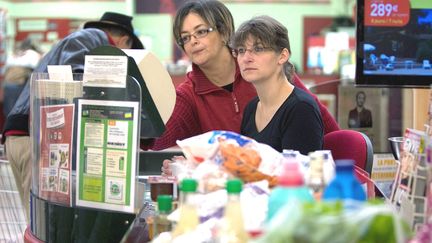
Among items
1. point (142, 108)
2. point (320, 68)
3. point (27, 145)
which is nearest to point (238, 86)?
point (142, 108)

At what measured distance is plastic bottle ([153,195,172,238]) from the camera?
80.7 inches

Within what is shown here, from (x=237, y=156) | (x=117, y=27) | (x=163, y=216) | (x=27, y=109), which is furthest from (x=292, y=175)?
(x=117, y=27)

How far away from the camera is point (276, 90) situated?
3.01m

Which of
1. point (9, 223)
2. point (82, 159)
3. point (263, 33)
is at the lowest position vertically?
point (9, 223)

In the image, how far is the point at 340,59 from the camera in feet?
49.1

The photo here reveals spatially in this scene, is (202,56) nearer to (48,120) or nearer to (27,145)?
(48,120)

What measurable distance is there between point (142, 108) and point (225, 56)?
3.51 ft

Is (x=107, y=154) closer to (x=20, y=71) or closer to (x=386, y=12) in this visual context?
(x=386, y=12)

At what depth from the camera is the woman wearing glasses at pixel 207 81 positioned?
3465 mm

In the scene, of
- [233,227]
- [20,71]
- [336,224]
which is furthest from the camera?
[20,71]

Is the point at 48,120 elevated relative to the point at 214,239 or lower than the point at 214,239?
elevated

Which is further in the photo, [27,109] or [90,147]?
[27,109]

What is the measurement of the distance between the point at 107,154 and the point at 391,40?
1529 mm

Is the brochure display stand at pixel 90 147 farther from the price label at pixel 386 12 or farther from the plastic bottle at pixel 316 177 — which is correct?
the price label at pixel 386 12
